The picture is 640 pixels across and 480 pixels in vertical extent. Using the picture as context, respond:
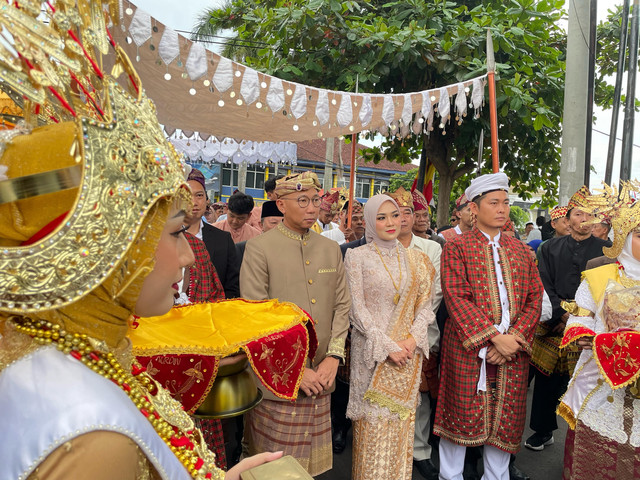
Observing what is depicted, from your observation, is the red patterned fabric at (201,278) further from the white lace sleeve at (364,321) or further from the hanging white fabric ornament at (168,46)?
the hanging white fabric ornament at (168,46)

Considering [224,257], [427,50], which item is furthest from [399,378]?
[427,50]

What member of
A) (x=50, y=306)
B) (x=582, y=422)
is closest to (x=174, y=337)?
(x=50, y=306)

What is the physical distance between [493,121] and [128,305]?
399 cm

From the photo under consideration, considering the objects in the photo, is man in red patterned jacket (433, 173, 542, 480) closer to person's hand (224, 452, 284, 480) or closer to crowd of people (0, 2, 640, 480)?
crowd of people (0, 2, 640, 480)

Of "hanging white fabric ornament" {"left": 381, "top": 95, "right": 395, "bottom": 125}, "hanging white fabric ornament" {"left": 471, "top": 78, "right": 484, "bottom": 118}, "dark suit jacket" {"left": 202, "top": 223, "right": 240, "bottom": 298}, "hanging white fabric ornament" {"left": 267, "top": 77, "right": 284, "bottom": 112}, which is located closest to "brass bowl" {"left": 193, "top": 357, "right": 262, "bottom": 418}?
"dark suit jacket" {"left": 202, "top": 223, "right": 240, "bottom": 298}

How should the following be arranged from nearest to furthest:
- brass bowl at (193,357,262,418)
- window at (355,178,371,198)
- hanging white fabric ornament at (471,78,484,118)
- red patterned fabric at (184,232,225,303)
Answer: brass bowl at (193,357,262,418) < red patterned fabric at (184,232,225,303) < hanging white fabric ornament at (471,78,484,118) < window at (355,178,371,198)

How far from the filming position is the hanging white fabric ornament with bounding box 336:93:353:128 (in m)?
4.04

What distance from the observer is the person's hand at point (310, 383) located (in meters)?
2.80

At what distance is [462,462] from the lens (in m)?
3.29

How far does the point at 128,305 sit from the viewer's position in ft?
3.28

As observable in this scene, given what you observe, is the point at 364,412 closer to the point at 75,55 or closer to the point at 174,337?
the point at 174,337

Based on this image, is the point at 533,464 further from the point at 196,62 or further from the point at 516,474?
the point at 196,62

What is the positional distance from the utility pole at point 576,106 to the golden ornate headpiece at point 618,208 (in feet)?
10.8

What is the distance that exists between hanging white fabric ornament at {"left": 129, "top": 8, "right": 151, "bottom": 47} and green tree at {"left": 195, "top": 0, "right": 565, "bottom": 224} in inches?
159
